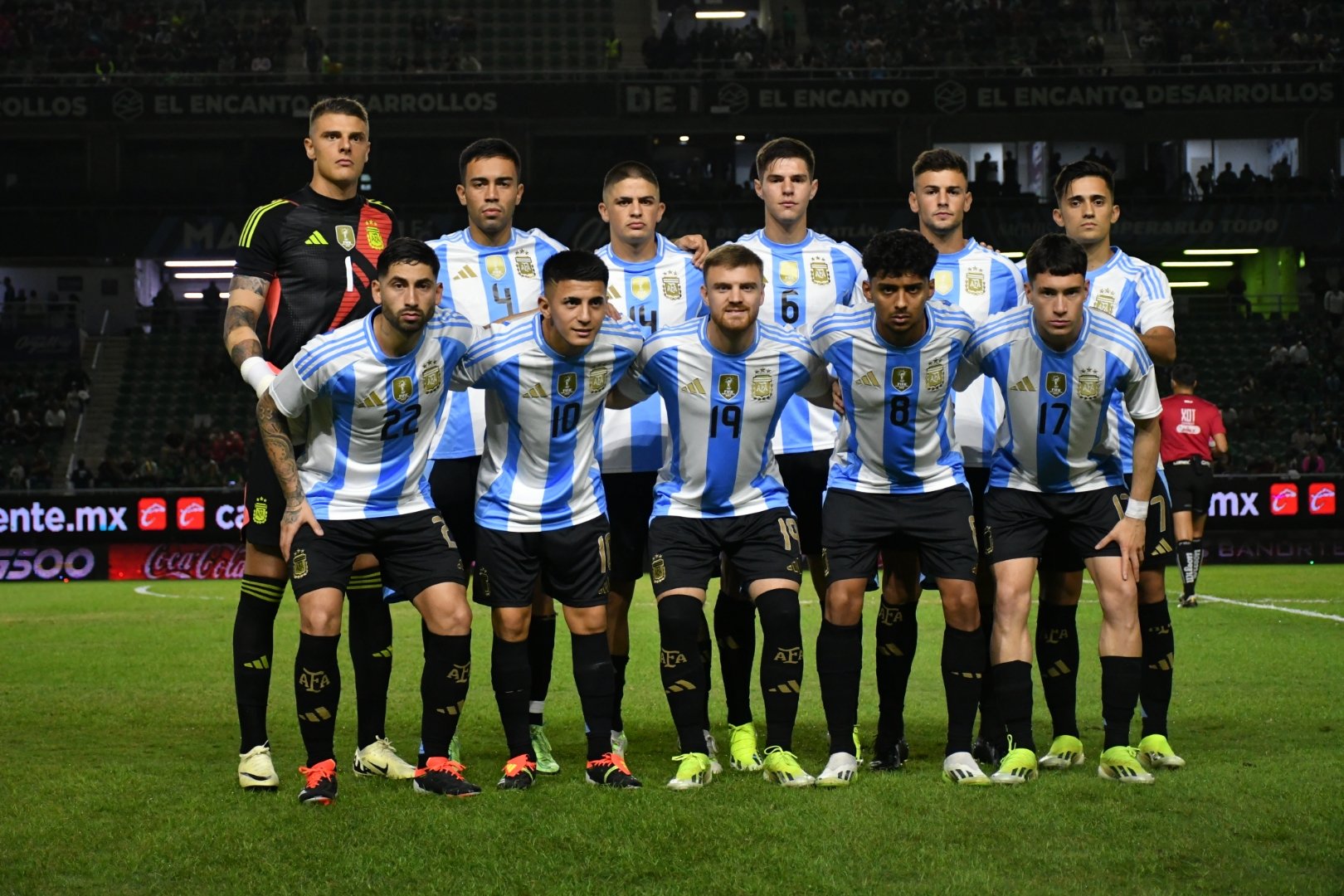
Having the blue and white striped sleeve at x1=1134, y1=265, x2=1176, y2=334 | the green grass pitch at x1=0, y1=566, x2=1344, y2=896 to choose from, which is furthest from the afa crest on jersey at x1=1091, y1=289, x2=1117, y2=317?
the green grass pitch at x1=0, y1=566, x2=1344, y2=896

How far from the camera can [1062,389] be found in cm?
592

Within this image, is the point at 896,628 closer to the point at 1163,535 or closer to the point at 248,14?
the point at 1163,535

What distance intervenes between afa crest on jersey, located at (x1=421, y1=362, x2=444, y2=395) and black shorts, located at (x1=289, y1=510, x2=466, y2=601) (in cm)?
49

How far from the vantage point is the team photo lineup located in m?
5.66

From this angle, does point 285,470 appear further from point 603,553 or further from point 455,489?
point 603,553

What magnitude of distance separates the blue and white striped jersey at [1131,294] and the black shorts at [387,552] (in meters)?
2.96

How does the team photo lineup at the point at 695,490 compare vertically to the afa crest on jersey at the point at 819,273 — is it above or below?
below

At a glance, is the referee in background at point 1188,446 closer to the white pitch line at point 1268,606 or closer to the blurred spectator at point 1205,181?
the white pitch line at point 1268,606

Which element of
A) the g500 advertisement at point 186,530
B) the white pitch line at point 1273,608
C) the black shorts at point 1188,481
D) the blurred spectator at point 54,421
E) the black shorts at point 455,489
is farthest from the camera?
the blurred spectator at point 54,421

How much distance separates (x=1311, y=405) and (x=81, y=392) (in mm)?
23966

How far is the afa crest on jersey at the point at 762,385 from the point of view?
594 cm

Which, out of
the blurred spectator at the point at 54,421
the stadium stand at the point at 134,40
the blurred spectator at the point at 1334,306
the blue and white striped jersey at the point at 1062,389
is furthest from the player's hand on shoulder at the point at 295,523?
the blurred spectator at the point at 1334,306

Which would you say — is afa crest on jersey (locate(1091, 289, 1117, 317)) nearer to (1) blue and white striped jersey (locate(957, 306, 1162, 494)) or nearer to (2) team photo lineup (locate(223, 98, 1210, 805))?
(2) team photo lineup (locate(223, 98, 1210, 805))

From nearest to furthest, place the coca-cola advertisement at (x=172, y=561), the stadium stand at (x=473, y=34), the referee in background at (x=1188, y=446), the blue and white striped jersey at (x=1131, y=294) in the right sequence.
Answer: the blue and white striped jersey at (x=1131, y=294)
the referee in background at (x=1188, y=446)
the coca-cola advertisement at (x=172, y=561)
the stadium stand at (x=473, y=34)
